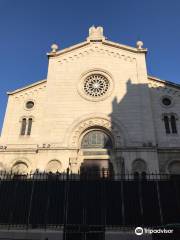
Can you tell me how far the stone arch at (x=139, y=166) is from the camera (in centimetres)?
2302

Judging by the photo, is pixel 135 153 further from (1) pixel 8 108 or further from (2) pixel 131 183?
(1) pixel 8 108

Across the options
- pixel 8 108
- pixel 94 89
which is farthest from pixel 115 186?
pixel 8 108

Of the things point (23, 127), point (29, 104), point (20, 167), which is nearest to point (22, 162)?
point (20, 167)

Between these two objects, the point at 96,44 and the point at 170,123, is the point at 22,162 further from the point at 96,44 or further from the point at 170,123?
the point at 96,44

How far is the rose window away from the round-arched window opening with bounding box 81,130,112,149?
389 centimetres

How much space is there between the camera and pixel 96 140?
993 inches

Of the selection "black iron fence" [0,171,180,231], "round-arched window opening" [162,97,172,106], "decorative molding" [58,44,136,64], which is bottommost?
"black iron fence" [0,171,180,231]

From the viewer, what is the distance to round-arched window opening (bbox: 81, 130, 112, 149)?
24984 mm

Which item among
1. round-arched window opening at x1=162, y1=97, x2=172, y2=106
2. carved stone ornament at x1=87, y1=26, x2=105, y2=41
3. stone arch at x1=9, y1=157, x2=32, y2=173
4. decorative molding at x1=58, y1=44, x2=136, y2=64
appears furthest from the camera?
carved stone ornament at x1=87, y1=26, x2=105, y2=41

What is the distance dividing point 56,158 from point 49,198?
7.41m

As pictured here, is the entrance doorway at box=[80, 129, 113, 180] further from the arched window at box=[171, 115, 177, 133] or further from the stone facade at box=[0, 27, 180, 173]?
the arched window at box=[171, 115, 177, 133]

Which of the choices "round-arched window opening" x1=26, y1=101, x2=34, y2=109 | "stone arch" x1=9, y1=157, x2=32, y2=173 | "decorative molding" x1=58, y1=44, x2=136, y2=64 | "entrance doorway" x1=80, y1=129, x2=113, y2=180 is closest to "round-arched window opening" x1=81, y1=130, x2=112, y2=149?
"entrance doorway" x1=80, y1=129, x2=113, y2=180

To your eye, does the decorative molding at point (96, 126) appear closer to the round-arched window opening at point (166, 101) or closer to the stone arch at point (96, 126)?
the stone arch at point (96, 126)

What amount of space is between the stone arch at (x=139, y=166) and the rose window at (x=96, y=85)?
733 centimetres
